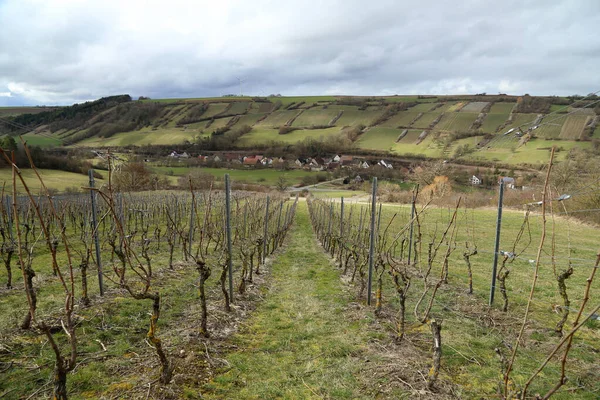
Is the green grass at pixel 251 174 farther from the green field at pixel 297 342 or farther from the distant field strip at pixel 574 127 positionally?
the green field at pixel 297 342

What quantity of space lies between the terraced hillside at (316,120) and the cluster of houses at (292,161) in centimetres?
367

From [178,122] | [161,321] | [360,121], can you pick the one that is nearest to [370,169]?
[360,121]

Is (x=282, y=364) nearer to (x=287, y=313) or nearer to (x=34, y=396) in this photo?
(x=287, y=313)

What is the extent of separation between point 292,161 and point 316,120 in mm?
18196

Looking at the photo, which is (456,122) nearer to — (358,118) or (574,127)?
(574,127)

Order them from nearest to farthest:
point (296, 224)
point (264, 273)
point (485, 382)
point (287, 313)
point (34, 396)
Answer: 1. point (34, 396)
2. point (485, 382)
3. point (287, 313)
4. point (264, 273)
5. point (296, 224)

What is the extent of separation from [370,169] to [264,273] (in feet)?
143

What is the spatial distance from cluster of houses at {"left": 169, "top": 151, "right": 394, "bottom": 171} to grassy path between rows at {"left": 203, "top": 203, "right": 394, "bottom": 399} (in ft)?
154

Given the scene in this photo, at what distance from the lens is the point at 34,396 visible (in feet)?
10.7

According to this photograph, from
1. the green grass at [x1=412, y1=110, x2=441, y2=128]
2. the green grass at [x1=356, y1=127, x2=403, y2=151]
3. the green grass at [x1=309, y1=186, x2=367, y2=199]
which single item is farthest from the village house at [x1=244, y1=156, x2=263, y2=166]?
the green grass at [x1=412, y1=110, x2=441, y2=128]

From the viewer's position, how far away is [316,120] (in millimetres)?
70062

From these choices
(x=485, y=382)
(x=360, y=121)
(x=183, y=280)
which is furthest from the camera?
(x=360, y=121)

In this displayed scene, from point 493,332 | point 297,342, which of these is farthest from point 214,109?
point 493,332

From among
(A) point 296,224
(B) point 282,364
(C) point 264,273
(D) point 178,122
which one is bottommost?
(A) point 296,224
